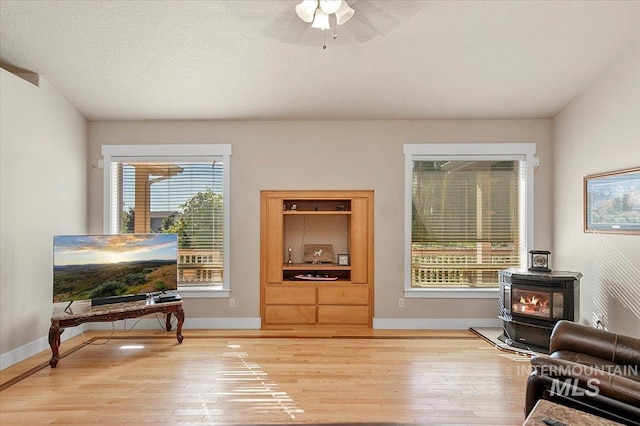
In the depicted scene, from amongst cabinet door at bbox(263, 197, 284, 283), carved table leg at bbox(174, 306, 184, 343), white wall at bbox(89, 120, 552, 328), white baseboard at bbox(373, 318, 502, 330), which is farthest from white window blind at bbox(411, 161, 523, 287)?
carved table leg at bbox(174, 306, 184, 343)

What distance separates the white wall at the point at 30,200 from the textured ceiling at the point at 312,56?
35cm

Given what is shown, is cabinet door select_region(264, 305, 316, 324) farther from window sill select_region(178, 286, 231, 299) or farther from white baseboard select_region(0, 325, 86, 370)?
white baseboard select_region(0, 325, 86, 370)

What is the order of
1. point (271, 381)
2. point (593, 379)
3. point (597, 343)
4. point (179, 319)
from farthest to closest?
point (179, 319) → point (271, 381) → point (597, 343) → point (593, 379)

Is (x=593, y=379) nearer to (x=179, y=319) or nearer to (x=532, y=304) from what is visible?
(x=532, y=304)

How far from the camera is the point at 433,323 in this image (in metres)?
4.73

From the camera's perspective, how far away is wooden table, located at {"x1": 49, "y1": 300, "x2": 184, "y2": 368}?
3.51 metres

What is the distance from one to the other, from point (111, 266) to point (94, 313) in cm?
54

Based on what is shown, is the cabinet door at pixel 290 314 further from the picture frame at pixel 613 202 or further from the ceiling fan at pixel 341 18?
the picture frame at pixel 613 202

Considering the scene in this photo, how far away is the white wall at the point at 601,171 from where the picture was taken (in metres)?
3.47

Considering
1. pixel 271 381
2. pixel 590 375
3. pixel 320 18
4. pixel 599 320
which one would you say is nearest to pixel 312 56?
pixel 320 18

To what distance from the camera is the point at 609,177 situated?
3.73 meters

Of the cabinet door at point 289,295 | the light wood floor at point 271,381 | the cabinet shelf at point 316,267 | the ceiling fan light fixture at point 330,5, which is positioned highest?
the ceiling fan light fixture at point 330,5

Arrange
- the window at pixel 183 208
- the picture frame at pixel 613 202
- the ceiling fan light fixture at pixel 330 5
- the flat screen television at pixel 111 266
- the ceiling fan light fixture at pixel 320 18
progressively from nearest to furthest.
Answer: the ceiling fan light fixture at pixel 330 5 < the ceiling fan light fixture at pixel 320 18 < the picture frame at pixel 613 202 < the flat screen television at pixel 111 266 < the window at pixel 183 208

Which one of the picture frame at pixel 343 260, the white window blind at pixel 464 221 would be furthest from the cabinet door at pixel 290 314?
the white window blind at pixel 464 221
